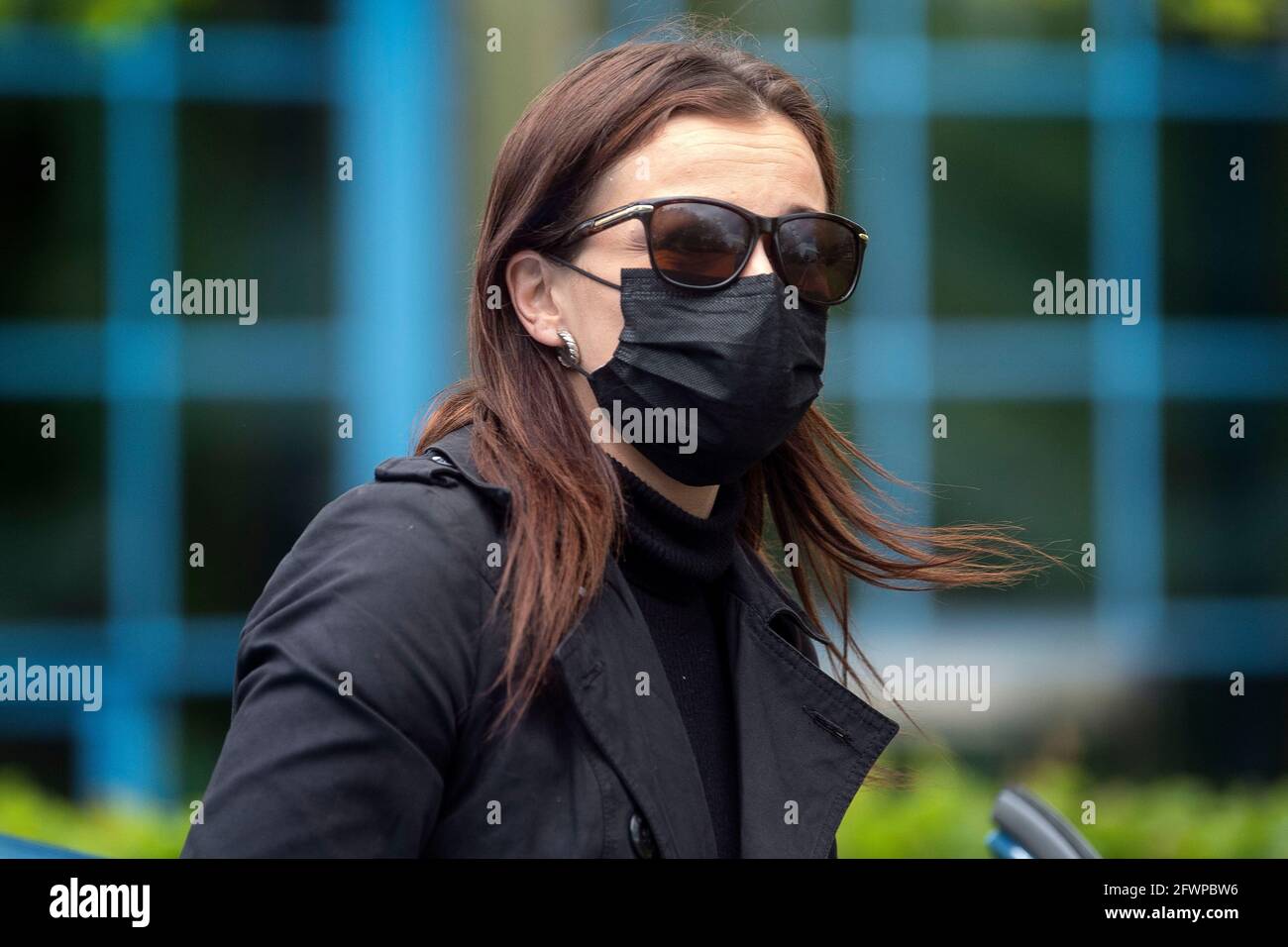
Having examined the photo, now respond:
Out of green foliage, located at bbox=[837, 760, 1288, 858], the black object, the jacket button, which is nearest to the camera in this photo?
the jacket button

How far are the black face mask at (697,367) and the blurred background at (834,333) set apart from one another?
3361 mm

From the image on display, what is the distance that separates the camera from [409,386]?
241 inches

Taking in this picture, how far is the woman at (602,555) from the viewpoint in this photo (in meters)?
1.82

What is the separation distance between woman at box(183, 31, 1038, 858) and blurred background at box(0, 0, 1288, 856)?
3.30 meters

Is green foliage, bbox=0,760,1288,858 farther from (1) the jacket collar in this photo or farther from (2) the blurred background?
(1) the jacket collar

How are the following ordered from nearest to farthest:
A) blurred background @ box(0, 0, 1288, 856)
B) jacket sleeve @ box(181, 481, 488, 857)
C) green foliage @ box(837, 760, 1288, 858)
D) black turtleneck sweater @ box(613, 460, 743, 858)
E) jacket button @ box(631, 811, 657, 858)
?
jacket sleeve @ box(181, 481, 488, 857)
jacket button @ box(631, 811, 657, 858)
black turtleneck sweater @ box(613, 460, 743, 858)
green foliage @ box(837, 760, 1288, 858)
blurred background @ box(0, 0, 1288, 856)

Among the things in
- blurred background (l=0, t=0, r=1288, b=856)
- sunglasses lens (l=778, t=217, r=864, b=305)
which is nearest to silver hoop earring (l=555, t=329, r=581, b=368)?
sunglasses lens (l=778, t=217, r=864, b=305)

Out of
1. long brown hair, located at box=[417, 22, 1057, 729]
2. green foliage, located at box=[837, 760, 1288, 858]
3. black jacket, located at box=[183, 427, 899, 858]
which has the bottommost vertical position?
green foliage, located at box=[837, 760, 1288, 858]

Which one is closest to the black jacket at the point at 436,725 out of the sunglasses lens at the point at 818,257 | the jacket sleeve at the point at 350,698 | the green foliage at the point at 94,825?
the jacket sleeve at the point at 350,698

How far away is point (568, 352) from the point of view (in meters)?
2.44

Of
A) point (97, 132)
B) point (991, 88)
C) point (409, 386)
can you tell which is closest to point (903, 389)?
point (991, 88)

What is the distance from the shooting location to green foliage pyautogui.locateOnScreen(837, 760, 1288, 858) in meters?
4.98

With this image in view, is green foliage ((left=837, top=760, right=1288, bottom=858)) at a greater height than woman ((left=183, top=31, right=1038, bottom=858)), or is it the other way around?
woman ((left=183, top=31, right=1038, bottom=858))
